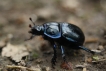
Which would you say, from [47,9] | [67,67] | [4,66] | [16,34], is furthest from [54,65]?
[47,9]

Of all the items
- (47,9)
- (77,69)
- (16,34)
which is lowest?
(77,69)

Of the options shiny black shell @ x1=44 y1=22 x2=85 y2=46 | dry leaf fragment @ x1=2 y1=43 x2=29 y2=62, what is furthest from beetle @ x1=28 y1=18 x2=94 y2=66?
dry leaf fragment @ x1=2 y1=43 x2=29 y2=62

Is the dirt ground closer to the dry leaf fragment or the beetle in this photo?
the dry leaf fragment

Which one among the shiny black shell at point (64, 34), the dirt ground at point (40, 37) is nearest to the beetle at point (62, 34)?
the shiny black shell at point (64, 34)

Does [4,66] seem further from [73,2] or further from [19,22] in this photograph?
[73,2]

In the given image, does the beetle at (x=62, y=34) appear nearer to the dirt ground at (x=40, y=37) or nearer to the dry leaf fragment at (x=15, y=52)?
the dirt ground at (x=40, y=37)
